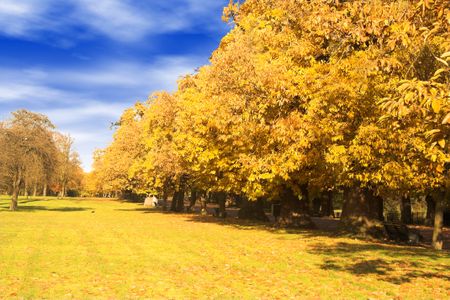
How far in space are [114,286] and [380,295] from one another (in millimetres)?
6047

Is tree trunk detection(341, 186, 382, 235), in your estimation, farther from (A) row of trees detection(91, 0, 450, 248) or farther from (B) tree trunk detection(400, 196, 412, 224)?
(B) tree trunk detection(400, 196, 412, 224)

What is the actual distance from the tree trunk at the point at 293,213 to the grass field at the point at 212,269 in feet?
30.3

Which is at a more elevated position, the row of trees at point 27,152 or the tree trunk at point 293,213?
the row of trees at point 27,152

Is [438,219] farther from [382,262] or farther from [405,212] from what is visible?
[405,212]

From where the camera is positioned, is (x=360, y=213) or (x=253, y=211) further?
(x=253, y=211)

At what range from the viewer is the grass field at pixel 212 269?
32.5ft

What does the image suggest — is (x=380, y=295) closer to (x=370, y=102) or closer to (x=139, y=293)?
(x=139, y=293)

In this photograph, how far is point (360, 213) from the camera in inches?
952

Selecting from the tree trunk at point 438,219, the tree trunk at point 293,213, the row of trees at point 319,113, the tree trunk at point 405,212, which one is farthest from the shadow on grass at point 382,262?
the tree trunk at point 405,212

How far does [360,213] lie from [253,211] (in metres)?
14.5

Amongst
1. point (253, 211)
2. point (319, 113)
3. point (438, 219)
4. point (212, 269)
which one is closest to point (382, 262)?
point (212, 269)

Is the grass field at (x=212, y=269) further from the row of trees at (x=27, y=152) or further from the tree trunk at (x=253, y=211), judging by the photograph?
the row of trees at (x=27, y=152)

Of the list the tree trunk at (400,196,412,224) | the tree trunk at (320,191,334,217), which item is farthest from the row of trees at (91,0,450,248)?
the tree trunk at (320,191,334,217)

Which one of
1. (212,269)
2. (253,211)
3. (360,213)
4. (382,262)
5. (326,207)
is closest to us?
(212,269)
